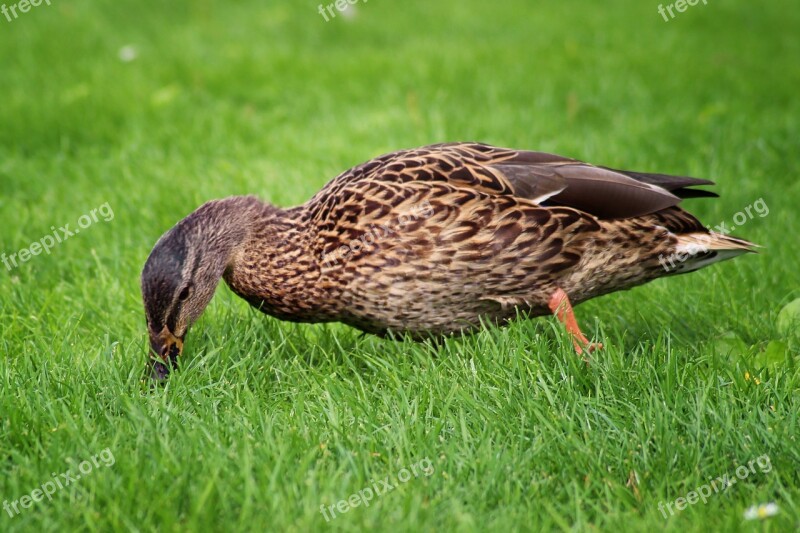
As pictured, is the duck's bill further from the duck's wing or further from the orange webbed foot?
the orange webbed foot

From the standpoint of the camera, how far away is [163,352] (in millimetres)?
3812

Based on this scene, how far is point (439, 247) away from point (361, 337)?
78 centimetres

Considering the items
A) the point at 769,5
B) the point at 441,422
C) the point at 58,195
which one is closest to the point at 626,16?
the point at 769,5

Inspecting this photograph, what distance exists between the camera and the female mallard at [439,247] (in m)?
3.85

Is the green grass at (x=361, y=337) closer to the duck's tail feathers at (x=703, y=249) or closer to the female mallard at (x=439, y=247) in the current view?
the female mallard at (x=439, y=247)

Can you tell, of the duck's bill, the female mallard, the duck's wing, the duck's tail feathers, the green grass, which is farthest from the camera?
the duck's tail feathers

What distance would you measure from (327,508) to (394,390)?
2.93 feet

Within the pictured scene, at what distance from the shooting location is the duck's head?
377 centimetres

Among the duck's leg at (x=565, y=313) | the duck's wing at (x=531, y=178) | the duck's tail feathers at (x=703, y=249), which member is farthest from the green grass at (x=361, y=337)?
the duck's wing at (x=531, y=178)

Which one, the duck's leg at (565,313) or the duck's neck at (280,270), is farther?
the duck's neck at (280,270)

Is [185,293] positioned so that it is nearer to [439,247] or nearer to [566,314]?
[439,247]

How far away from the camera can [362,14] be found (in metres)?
11.0

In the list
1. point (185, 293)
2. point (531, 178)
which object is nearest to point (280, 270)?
point (185, 293)

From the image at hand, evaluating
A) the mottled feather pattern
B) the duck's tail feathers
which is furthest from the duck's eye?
the duck's tail feathers
